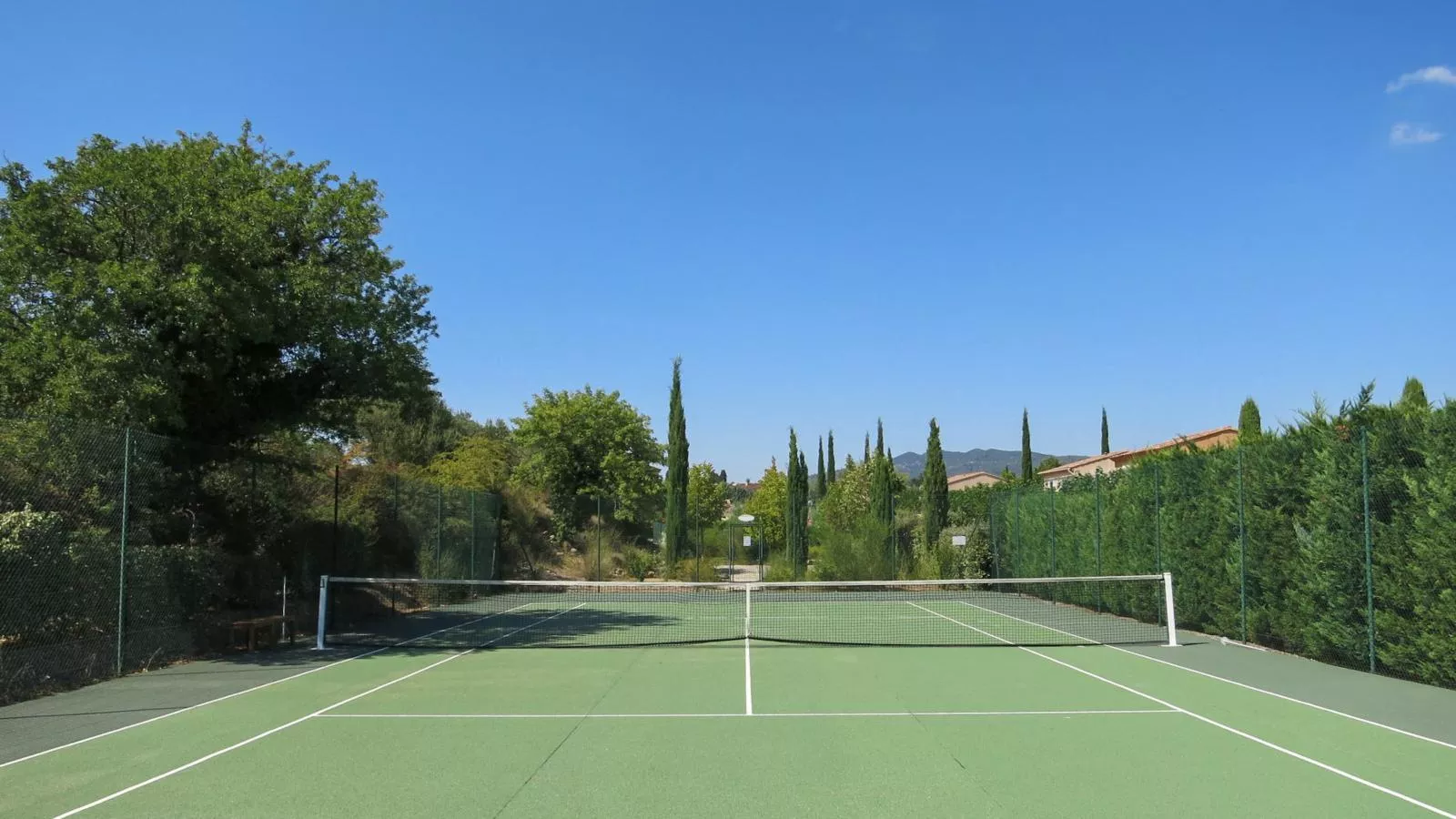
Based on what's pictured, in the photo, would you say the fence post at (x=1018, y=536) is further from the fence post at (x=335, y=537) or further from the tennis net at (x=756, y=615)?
the fence post at (x=335, y=537)

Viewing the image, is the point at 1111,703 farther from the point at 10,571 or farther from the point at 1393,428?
the point at 10,571

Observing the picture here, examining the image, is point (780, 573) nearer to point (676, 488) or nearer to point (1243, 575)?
point (676, 488)

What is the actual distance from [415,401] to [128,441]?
235 inches

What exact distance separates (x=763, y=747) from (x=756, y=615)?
13.2 meters

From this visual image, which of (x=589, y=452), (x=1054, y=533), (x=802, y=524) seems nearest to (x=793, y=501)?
(x=802, y=524)

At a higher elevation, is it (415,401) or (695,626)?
(415,401)

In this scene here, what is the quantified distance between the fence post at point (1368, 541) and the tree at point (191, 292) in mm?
13658

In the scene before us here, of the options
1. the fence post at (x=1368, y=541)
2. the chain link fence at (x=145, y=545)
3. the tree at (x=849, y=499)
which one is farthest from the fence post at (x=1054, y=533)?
the tree at (x=849, y=499)

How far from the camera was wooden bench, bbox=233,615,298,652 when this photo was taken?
13.8 m

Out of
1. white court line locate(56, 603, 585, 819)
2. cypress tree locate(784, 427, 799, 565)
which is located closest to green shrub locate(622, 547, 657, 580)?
cypress tree locate(784, 427, 799, 565)

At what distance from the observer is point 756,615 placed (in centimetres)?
2084

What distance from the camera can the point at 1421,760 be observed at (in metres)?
7.00

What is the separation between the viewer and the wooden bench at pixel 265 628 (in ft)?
45.2

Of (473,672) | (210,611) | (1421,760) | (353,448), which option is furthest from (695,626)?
(353,448)
